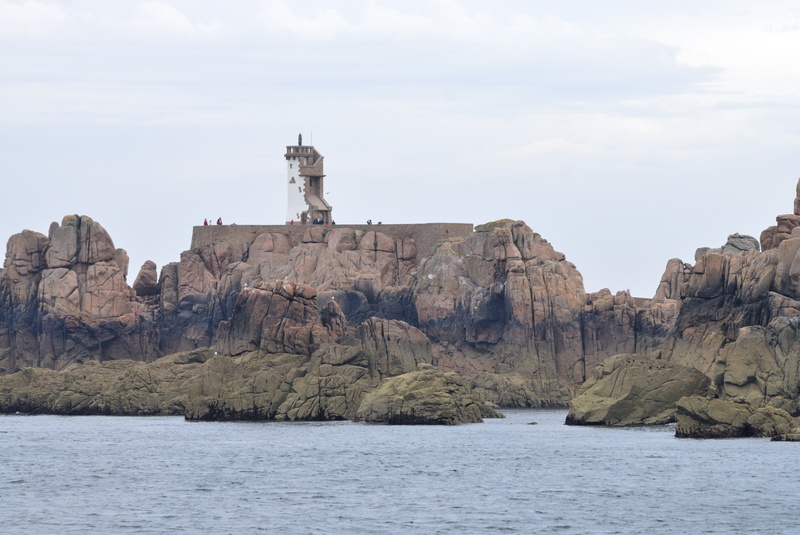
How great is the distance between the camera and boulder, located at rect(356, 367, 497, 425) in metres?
104

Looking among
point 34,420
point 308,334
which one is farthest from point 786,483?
point 34,420

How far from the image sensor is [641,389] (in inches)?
3893

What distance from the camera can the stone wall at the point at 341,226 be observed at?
16588 cm

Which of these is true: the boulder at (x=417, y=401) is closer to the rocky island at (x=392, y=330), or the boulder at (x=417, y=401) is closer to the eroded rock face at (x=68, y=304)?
the rocky island at (x=392, y=330)

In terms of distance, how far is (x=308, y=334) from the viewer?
11644 cm

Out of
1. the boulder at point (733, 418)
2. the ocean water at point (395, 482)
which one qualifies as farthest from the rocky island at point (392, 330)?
the ocean water at point (395, 482)

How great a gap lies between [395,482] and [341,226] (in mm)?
96065

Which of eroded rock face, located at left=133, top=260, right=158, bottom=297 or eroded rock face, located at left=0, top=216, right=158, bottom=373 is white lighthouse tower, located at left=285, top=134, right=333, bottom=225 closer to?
eroded rock face, located at left=133, top=260, right=158, bottom=297

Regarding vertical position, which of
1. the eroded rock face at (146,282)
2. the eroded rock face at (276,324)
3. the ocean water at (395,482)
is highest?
the eroded rock face at (146,282)

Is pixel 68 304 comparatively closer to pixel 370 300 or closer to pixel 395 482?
pixel 370 300

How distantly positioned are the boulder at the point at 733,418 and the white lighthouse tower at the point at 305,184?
93555 mm

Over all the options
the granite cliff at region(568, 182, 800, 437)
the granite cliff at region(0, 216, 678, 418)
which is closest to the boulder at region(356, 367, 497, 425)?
the granite cliff at region(568, 182, 800, 437)

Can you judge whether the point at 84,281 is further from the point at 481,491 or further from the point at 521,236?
the point at 481,491

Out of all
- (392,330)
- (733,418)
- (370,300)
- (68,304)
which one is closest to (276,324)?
(392,330)
